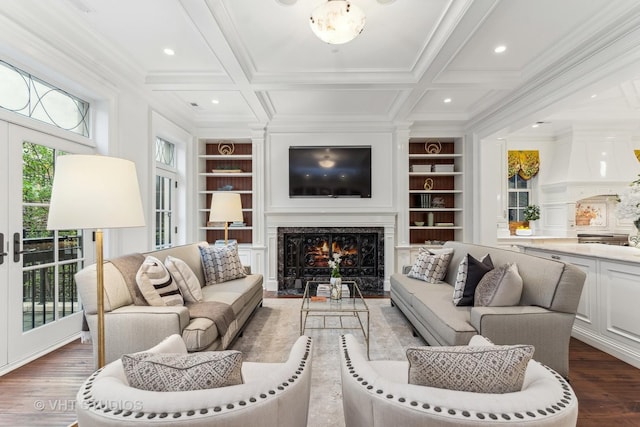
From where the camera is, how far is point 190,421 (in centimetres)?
74

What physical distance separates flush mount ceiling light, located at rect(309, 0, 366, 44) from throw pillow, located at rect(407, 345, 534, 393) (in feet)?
6.51

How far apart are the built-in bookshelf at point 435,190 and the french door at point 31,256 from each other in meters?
4.49

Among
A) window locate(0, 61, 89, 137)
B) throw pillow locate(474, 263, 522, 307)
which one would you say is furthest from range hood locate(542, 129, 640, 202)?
window locate(0, 61, 89, 137)

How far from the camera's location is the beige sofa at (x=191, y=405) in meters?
0.75

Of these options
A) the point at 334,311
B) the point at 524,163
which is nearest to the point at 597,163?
the point at 524,163

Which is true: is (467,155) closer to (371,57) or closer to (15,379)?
(371,57)

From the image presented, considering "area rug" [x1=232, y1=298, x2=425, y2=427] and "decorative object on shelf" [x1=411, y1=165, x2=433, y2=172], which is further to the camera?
"decorative object on shelf" [x1=411, y1=165, x2=433, y2=172]

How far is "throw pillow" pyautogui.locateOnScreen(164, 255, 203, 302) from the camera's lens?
8.04 feet

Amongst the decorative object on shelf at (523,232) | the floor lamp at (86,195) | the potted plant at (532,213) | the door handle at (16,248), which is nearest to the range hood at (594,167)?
the potted plant at (532,213)

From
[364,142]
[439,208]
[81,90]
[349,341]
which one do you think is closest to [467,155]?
[439,208]

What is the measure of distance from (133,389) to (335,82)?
3325 millimetres

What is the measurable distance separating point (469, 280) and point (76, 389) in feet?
9.67

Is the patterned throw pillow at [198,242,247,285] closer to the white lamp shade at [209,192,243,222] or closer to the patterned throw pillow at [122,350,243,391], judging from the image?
the white lamp shade at [209,192,243,222]

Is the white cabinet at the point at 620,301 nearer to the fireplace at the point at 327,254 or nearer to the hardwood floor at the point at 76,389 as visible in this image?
the hardwood floor at the point at 76,389
